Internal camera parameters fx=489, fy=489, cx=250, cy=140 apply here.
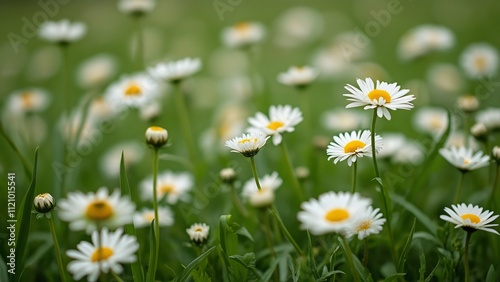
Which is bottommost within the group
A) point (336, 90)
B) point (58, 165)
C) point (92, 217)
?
point (336, 90)

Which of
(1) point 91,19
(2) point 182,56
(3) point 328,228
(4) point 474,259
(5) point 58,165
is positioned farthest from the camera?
(1) point 91,19

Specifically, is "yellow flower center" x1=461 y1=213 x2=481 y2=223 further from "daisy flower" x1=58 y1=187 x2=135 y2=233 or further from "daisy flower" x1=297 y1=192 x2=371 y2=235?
"daisy flower" x1=58 y1=187 x2=135 y2=233

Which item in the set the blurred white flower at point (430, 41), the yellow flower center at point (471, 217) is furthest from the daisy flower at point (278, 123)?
the blurred white flower at point (430, 41)

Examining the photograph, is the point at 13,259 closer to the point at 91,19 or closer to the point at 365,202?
the point at 365,202

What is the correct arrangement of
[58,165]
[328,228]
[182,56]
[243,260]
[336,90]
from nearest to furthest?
[328,228] → [243,260] → [58,165] → [336,90] → [182,56]

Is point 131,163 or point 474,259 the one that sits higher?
point 474,259

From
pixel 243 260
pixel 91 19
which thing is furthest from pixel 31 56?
pixel 243 260
